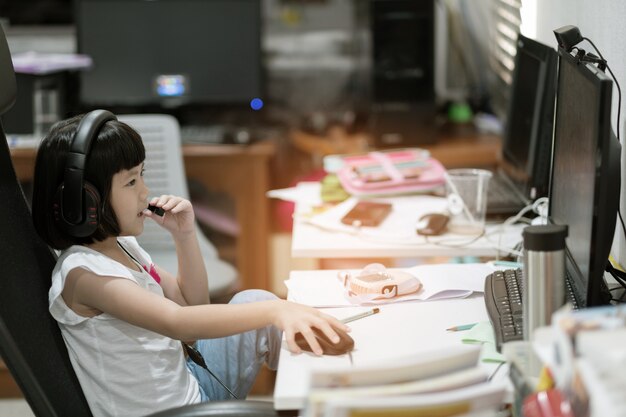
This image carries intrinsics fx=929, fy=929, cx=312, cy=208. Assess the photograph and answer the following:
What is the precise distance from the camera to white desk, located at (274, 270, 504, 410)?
139 centimetres

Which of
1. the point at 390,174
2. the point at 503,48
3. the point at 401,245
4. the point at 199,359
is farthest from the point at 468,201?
Result: the point at 503,48

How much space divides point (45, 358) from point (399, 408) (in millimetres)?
680

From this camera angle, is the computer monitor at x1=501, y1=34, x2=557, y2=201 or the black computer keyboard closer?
the black computer keyboard

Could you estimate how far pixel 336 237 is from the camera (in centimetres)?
229

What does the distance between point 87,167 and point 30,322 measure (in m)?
0.31

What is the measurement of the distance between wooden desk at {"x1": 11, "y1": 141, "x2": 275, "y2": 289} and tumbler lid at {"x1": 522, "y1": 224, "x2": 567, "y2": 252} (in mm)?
2230

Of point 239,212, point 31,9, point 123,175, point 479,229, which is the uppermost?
point 31,9

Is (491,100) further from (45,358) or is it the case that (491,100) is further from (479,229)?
(45,358)

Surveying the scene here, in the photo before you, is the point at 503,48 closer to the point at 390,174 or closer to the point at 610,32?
the point at 390,174

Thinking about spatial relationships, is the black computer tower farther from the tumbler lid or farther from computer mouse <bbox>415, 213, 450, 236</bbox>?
the tumbler lid

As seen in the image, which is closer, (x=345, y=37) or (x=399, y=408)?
(x=399, y=408)

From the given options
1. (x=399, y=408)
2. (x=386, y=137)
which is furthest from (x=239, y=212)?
(x=399, y=408)

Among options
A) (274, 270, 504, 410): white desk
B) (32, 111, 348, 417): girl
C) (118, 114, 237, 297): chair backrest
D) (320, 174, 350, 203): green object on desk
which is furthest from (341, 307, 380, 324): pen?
(118, 114, 237, 297): chair backrest

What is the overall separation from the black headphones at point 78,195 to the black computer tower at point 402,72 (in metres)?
2.02
